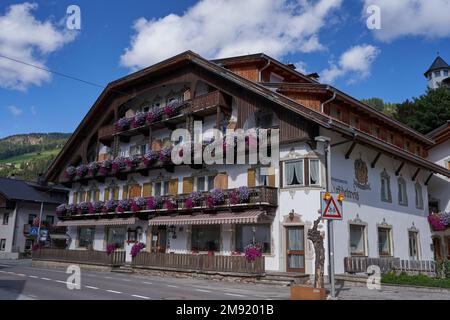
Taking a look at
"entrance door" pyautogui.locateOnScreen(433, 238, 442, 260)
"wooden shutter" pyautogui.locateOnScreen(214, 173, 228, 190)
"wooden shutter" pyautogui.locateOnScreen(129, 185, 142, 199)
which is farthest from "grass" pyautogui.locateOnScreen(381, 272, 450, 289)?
"wooden shutter" pyautogui.locateOnScreen(129, 185, 142, 199)

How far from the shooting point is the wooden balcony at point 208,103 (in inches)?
1052

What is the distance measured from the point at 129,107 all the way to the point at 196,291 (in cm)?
2171

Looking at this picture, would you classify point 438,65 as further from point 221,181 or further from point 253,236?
point 253,236

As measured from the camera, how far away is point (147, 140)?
33.7 meters

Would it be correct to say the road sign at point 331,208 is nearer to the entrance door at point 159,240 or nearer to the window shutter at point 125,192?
the entrance door at point 159,240

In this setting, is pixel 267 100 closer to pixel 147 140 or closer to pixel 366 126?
pixel 366 126

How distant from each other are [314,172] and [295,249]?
3.98 m

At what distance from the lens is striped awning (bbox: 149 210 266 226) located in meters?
23.0

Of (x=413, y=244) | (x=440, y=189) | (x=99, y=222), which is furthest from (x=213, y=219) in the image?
(x=440, y=189)

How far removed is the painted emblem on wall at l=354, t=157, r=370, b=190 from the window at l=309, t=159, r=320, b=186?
301 centimetres

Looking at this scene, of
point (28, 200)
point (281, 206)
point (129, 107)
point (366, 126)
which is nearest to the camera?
point (281, 206)

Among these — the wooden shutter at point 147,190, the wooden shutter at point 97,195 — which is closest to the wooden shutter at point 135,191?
the wooden shutter at point 147,190
